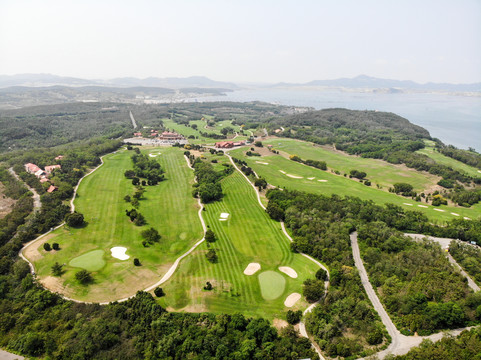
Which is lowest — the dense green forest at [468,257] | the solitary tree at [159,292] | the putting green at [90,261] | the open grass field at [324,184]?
the open grass field at [324,184]

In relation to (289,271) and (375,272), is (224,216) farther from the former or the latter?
(375,272)

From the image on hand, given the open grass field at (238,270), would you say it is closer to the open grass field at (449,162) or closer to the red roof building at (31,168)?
the red roof building at (31,168)

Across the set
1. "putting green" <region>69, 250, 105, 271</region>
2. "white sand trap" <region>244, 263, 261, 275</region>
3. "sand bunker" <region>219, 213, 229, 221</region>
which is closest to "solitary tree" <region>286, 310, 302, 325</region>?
"white sand trap" <region>244, 263, 261, 275</region>

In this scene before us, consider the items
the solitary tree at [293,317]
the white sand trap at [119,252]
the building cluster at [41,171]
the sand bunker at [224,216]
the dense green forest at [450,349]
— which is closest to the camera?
the dense green forest at [450,349]

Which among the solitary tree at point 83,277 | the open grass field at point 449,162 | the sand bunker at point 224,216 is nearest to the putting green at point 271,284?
the sand bunker at point 224,216

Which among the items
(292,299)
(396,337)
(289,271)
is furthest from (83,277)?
(396,337)

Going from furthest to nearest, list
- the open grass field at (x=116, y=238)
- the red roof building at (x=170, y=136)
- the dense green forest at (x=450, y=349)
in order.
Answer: the red roof building at (x=170, y=136) → the open grass field at (x=116, y=238) → the dense green forest at (x=450, y=349)

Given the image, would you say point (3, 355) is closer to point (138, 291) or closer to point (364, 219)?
point (138, 291)

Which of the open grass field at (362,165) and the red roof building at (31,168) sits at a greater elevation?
the red roof building at (31,168)
